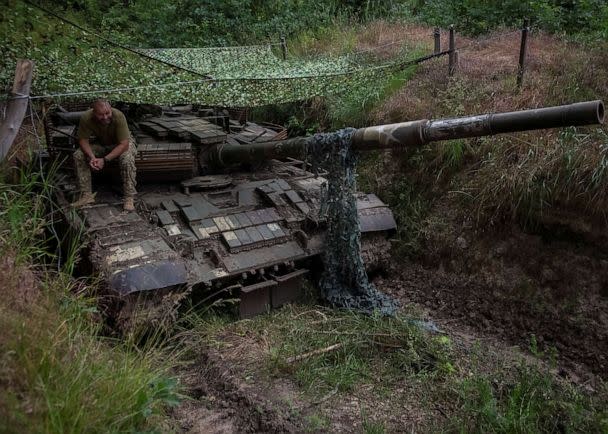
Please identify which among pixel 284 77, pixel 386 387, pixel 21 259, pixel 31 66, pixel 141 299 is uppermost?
pixel 31 66

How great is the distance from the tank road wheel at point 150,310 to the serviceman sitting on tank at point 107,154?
132cm

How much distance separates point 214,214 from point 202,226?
0.86 feet

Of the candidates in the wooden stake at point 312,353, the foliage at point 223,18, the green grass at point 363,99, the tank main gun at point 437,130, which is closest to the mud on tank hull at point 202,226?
the tank main gun at point 437,130

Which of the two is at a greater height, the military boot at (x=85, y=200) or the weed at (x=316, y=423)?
the military boot at (x=85, y=200)

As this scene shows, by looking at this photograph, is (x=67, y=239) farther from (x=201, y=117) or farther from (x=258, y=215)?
(x=201, y=117)

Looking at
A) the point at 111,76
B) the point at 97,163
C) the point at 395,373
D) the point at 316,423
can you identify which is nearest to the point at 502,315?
the point at 395,373

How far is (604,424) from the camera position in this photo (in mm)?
3928

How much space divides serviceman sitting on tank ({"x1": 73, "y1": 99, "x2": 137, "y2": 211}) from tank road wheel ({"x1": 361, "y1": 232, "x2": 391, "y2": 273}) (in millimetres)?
2578

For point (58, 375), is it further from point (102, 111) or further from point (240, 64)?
point (240, 64)

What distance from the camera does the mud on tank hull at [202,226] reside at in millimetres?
5266

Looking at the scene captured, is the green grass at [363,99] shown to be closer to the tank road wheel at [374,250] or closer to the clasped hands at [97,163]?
the tank road wheel at [374,250]

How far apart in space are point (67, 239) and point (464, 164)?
4.76 metres

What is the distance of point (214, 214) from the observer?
6254 millimetres

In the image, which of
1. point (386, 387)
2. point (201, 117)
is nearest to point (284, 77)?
point (201, 117)
